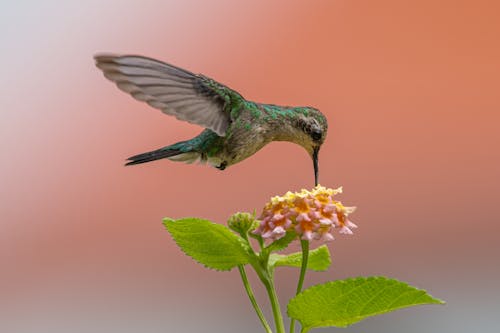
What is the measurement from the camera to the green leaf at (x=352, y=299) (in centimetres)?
59

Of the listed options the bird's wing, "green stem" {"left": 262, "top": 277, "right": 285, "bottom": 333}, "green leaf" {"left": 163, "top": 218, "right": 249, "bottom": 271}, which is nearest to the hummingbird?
the bird's wing

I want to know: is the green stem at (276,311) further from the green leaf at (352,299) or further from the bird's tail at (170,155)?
the bird's tail at (170,155)

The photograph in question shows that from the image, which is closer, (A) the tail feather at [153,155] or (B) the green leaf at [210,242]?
(B) the green leaf at [210,242]

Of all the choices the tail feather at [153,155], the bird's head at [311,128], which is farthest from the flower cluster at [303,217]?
the bird's head at [311,128]

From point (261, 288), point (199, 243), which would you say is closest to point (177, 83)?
point (199, 243)

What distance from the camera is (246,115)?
0.99 meters

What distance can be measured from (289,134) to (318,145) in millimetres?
54

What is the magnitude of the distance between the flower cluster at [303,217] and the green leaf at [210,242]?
32 millimetres

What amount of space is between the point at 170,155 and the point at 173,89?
111 mm

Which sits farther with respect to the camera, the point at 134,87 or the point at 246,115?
the point at 246,115

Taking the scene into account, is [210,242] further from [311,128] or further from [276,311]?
[311,128]

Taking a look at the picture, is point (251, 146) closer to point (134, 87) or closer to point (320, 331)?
point (134, 87)

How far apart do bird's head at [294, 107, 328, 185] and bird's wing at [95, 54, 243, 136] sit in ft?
0.41

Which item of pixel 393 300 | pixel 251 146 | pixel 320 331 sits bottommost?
pixel 320 331
